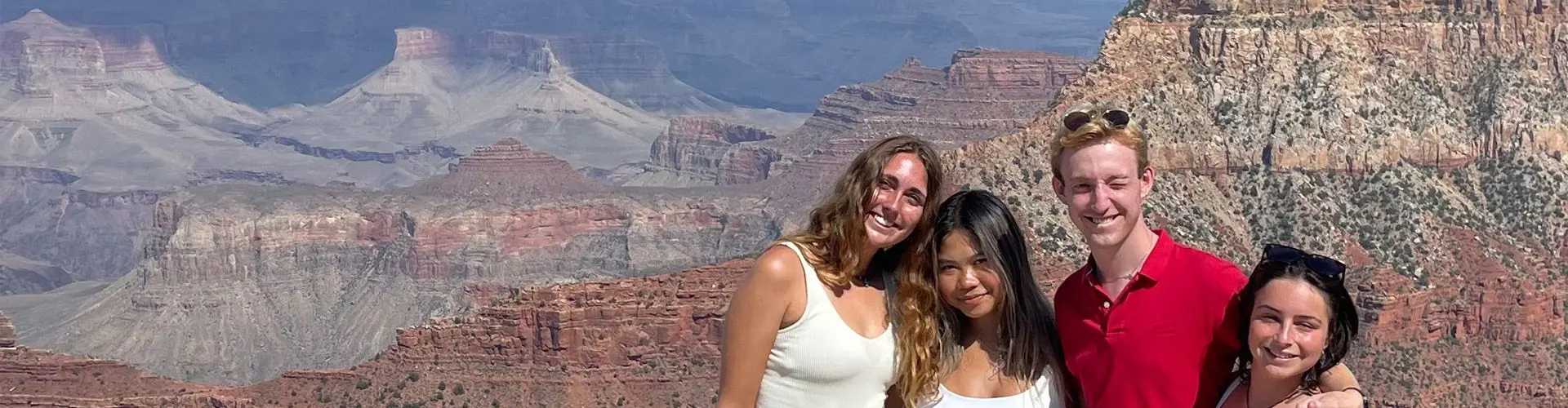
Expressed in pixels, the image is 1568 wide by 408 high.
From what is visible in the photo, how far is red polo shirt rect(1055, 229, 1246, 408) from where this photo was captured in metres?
13.9

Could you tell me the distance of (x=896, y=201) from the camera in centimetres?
1449

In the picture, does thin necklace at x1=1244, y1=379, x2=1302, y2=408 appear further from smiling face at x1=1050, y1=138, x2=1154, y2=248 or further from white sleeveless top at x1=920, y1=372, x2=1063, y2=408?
white sleeveless top at x1=920, y1=372, x2=1063, y2=408

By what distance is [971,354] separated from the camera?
49.6 feet

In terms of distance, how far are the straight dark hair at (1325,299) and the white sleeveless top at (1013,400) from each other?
174 centimetres

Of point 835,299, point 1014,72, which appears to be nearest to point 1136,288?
point 835,299

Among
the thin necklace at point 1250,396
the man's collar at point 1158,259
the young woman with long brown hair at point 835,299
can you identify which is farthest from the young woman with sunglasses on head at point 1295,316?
the young woman with long brown hair at point 835,299

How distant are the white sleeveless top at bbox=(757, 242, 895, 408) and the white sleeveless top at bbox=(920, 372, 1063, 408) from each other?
1.31 ft

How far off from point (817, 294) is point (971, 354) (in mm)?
1347

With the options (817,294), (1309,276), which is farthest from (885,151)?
(1309,276)

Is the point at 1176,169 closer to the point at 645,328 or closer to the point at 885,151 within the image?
the point at 645,328

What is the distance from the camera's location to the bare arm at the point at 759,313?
1429cm

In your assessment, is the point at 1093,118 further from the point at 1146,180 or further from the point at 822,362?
the point at 822,362

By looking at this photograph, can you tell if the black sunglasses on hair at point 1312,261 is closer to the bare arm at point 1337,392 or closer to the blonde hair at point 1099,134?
the bare arm at point 1337,392

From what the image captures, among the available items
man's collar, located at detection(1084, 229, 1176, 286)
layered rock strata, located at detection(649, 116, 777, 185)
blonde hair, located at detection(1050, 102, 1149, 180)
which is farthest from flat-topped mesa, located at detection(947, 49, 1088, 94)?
blonde hair, located at detection(1050, 102, 1149, 180)
